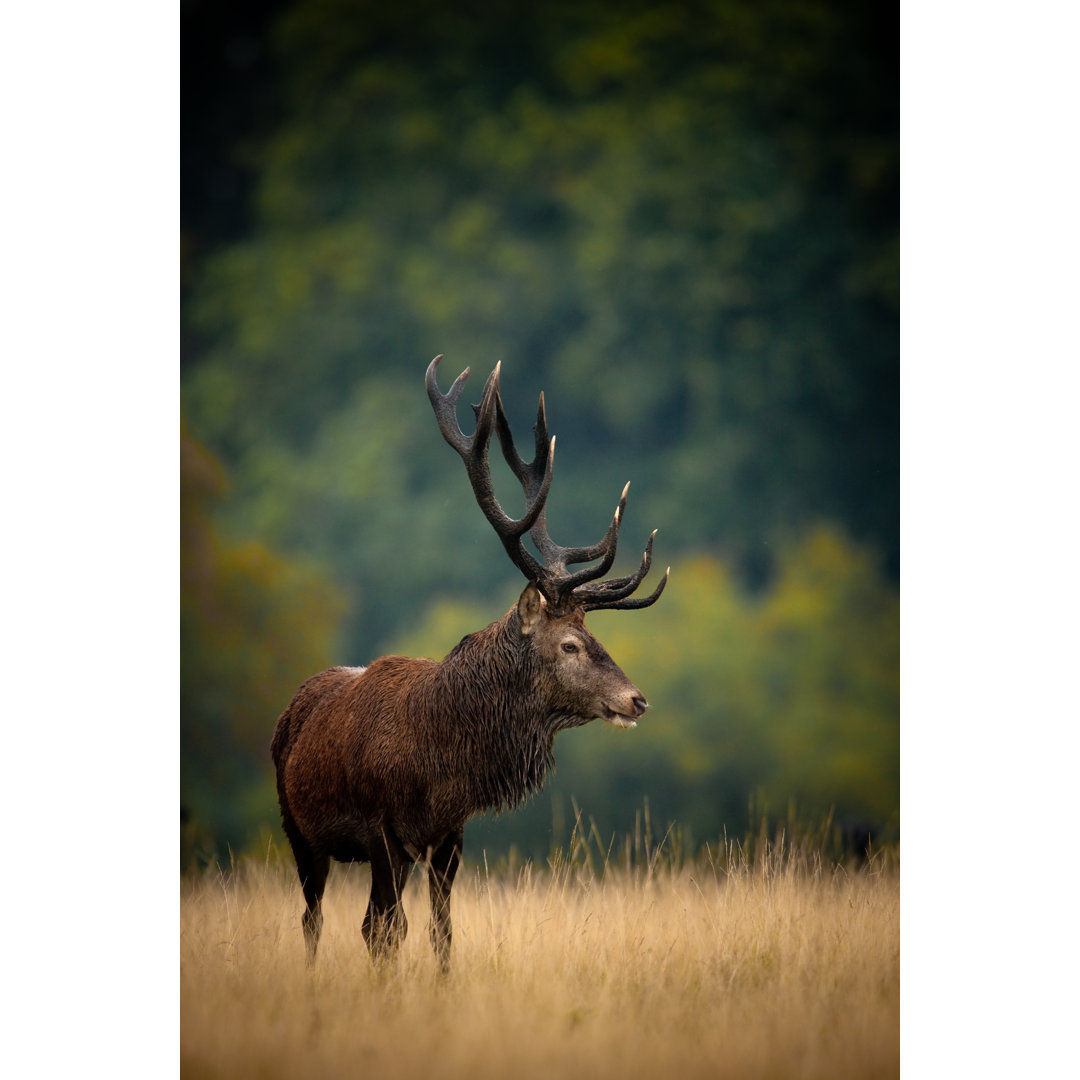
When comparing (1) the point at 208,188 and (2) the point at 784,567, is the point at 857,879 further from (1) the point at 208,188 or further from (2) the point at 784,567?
(1) the point at 208,188

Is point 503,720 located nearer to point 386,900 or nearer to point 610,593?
point 610,593

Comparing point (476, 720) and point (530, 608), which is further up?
point (530, 608)

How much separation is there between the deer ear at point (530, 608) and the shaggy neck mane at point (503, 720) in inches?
2.0

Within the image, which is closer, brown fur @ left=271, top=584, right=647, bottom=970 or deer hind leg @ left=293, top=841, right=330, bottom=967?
brown fur @ left=271, top=584, right=647, bottom=970

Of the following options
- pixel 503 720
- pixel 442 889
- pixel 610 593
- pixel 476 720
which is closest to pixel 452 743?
pixel 476 720

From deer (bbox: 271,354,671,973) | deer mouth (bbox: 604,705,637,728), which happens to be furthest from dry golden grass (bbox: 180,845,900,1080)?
deer mouth (bbox: 604,705,637,728)

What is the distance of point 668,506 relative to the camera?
25.6ft

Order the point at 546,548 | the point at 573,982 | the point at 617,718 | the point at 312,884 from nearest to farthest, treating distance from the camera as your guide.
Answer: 1. the point at 573,982
2. the point at 617,718
3. the point at 546,548
4. the point at 312,884

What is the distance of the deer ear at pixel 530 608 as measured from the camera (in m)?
5.77

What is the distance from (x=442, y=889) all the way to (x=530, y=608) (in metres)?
1.32

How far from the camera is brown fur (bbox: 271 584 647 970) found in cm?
571

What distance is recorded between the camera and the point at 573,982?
18.3 feet

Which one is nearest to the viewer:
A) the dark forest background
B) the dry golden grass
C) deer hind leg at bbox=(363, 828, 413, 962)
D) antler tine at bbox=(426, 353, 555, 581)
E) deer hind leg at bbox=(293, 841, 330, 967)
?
the dry golden grass

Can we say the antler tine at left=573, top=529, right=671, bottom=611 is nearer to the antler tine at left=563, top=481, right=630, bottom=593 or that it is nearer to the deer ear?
the antler tine at left=563, top=481, right=630, bottom=593
